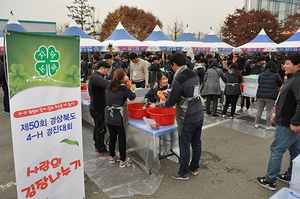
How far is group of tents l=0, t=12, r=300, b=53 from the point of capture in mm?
9867

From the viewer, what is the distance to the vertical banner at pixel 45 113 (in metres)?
1.95

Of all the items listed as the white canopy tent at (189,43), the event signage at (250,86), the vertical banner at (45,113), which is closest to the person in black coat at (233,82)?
the event signage at (250,86)

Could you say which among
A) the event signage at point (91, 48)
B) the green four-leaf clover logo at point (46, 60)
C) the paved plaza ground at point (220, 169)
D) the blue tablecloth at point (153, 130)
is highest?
the event signage at point (91, 48)

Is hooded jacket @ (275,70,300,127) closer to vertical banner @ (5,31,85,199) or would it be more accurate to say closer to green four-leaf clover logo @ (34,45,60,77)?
vertical banner @ (5,31,85,199)

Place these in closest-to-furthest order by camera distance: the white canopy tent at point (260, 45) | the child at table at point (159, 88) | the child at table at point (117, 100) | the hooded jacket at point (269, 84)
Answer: the child at table at point (117, 100) < the child at table at point (159, 88) < the hooded jacket at point (269, 84) < the white canopy tent at point (260, 45)

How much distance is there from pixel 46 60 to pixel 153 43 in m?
9.94

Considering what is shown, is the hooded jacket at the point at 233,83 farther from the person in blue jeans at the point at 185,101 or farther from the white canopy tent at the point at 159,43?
the white canopy tent at the point at 159,43

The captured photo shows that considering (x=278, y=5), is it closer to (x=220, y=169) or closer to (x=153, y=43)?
(x=153, y=43)

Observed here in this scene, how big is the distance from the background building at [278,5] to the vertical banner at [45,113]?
54687mm

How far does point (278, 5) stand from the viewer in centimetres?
4825

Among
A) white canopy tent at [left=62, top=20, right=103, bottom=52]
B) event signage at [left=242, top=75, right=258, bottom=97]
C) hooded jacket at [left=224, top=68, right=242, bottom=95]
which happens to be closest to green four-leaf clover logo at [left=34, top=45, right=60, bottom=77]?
hooded jacket at [left=224, top=68, right=242, bottom=95]

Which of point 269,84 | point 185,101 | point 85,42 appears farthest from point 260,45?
point 185,101

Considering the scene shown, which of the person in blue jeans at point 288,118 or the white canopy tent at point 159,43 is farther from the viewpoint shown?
the white canopy tent at point 159,43

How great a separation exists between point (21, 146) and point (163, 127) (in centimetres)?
205
